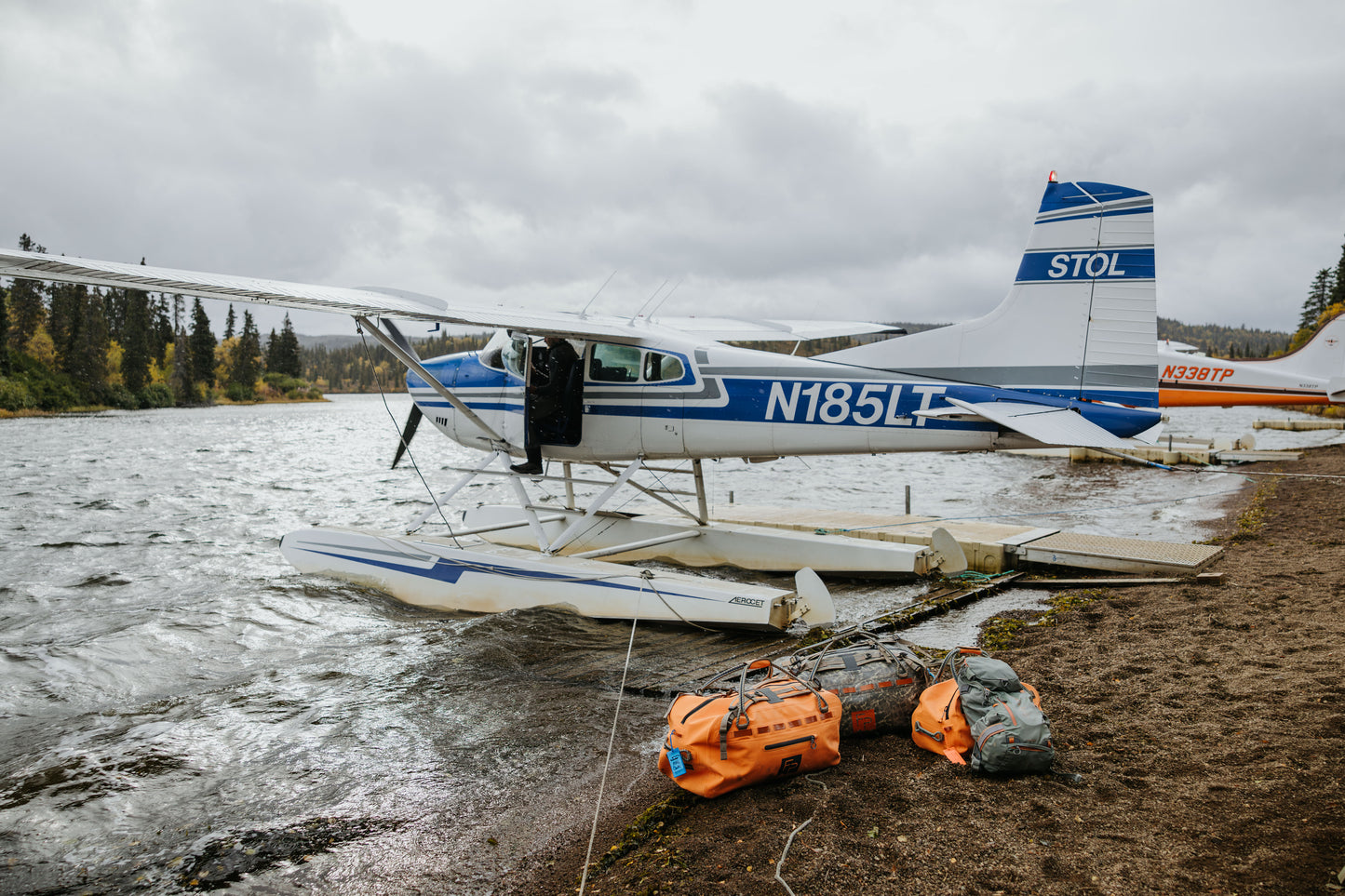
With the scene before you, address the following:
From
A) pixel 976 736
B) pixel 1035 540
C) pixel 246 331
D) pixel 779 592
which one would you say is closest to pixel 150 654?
pixel 779 592

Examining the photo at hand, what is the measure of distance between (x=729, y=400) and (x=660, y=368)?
0.82 m

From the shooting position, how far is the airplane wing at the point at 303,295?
16.8 ft

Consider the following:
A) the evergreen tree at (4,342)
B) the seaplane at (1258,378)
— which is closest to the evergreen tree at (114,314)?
the evergreen tree at (4,342)

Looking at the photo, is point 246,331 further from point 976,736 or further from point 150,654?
point 976,736

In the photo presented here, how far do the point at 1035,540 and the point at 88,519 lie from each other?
16.3 metres

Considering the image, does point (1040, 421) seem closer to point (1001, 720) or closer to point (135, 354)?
point (1001, 720)

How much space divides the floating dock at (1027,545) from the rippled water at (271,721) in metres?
1.27

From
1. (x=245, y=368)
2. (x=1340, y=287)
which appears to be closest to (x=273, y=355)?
(x=245, y=368)

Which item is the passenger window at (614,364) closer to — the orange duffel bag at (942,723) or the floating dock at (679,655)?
the floating dock at (679,655)

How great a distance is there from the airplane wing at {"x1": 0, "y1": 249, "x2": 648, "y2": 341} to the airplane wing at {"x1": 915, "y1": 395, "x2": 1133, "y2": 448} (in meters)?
3.16

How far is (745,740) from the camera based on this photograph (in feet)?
11.5

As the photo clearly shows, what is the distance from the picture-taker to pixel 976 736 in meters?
3.54

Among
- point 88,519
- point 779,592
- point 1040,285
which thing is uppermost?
point 1040,285

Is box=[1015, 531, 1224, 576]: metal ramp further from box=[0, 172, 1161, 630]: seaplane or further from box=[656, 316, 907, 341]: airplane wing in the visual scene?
box=[656, 316, 907, 341]: airplane wing
